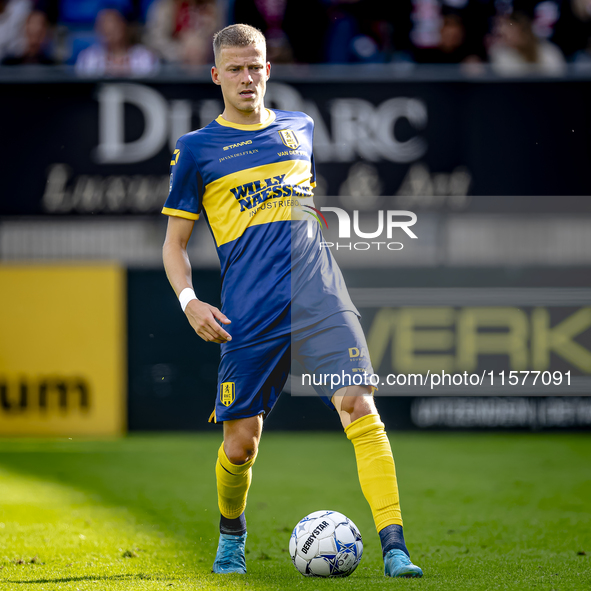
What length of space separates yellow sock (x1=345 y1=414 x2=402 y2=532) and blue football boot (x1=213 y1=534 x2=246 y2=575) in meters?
0.65

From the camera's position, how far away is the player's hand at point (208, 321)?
3.42m

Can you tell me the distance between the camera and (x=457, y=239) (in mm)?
8648

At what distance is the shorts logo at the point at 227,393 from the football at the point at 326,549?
23.0 inches

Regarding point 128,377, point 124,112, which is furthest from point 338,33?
point 128,377

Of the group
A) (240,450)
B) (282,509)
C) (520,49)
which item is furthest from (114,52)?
(240,450)

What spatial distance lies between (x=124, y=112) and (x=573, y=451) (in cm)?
525

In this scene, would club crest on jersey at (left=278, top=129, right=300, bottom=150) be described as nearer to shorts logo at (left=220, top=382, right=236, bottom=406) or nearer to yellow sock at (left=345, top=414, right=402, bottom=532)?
shorts logo at (left=220, top=382, right=236, bottom=406)

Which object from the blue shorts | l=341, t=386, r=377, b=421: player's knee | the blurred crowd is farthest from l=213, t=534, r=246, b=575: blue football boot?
the blurred crowd

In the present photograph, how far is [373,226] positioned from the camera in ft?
29.2

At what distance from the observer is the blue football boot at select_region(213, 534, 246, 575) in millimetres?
3615

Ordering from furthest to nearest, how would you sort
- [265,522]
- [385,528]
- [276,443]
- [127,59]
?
[127,59], [276,443], [265,522], [385,528]

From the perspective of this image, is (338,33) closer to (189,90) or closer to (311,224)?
(189,90)

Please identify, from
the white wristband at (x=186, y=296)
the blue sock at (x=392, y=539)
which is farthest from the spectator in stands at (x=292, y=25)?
the blue sock at (x=392, y=539)

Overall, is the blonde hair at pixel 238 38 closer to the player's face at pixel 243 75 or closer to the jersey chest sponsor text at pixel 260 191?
the player's face at pixel 243 75
